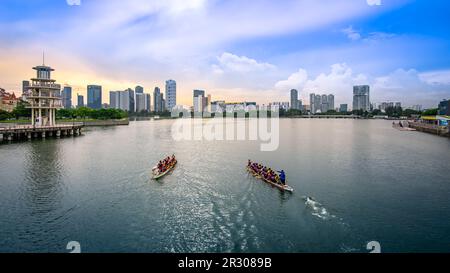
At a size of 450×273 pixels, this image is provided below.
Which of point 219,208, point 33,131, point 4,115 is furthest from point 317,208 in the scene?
point 4,115

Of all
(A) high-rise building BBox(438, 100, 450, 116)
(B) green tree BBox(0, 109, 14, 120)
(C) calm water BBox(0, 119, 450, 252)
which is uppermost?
(A) high-rise building BBox(438, 100, 450, 116)

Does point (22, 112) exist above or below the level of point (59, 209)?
above

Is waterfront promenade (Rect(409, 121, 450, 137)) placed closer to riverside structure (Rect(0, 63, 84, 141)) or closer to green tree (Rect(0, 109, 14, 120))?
riverside structure (Rect(0, 63, 84, 141))

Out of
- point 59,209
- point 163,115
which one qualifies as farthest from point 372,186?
point 163,115

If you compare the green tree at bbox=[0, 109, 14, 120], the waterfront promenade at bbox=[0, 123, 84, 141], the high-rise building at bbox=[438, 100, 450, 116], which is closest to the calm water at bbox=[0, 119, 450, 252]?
the waterfront promenade at bbox=[0, 123, 84, 141]
